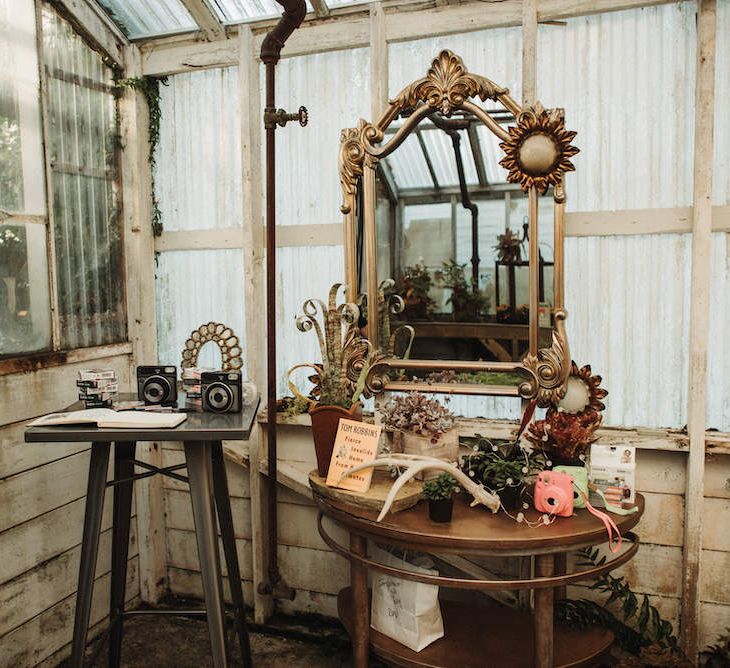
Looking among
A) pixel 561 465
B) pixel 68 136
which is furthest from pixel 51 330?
pixel 561 465

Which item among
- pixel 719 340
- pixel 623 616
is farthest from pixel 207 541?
pixel 719 340

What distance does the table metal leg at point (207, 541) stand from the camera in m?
1.76

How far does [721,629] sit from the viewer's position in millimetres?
2137

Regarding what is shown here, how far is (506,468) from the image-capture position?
1.80 m

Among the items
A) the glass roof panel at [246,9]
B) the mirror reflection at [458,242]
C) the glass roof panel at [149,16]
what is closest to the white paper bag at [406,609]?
the mirror reflection at [458,242]

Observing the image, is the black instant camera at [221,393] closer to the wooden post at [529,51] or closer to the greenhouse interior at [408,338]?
the greenhouse interior at [408,338]

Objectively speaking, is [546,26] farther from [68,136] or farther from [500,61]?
[68,136]

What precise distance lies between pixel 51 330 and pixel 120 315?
0.41 metres

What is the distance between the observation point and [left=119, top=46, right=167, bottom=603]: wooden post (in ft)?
8.92

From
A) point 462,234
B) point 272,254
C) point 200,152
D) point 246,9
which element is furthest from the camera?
point 200,152

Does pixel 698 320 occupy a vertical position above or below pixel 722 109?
below

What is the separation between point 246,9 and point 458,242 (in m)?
1.32

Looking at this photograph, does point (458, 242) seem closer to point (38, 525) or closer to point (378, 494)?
point (378, 494)

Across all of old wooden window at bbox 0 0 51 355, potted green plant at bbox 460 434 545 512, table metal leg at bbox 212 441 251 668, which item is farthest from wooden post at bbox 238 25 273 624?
potted green plant at bbox 460 434 545 512
